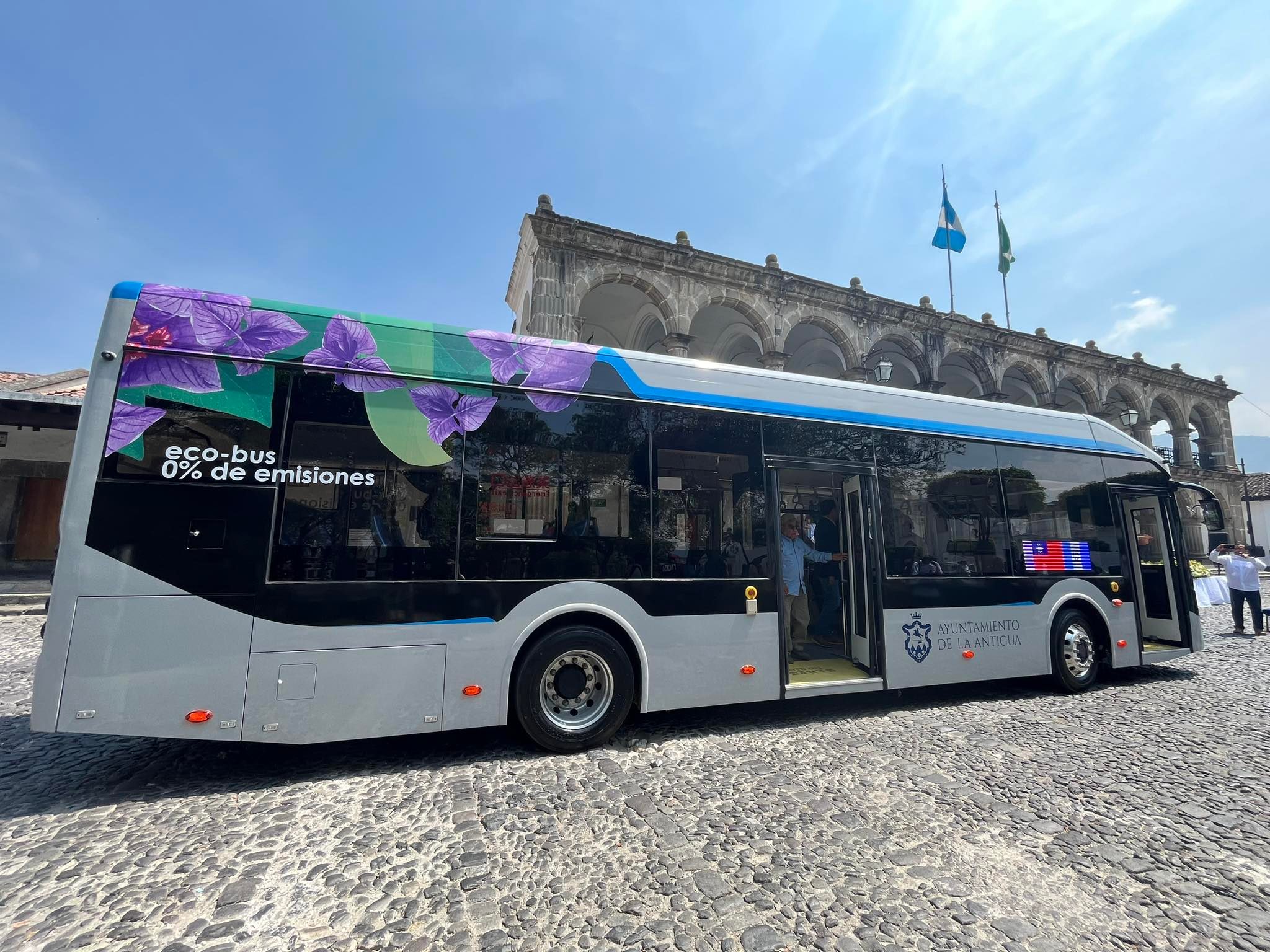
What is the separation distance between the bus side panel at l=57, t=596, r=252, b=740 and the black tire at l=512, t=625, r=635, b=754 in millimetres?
1798

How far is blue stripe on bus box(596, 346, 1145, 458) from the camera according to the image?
15.3ft

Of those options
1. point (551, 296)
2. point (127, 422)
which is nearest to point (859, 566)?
point (127, 422)

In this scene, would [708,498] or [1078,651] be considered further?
[1078,651]

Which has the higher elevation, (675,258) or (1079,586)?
(675,258)

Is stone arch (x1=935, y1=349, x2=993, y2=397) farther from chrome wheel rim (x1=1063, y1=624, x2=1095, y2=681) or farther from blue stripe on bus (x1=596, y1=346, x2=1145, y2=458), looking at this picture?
chrome wheel rim (x1=1063, y1=624, x2=1095, y2=681)

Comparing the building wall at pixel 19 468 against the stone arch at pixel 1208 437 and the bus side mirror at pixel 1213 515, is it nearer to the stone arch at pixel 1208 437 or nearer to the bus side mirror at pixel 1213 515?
the bus side mirror at pixel 1213 515

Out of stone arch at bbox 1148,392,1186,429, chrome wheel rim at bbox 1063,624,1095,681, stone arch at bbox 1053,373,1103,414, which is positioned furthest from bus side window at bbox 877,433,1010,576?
stone arch at bbox 1148,392,1186,429

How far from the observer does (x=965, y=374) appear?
790 inches

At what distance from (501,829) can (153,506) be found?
9.40 feet

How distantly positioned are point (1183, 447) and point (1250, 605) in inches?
816

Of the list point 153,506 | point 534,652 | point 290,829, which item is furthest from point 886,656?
point 153,506

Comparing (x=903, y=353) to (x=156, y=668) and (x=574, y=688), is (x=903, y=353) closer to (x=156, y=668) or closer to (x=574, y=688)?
(x=574, y=688)

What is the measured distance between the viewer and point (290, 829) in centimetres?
302

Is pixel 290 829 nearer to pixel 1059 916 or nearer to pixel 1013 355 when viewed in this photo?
pixel 1059 916
